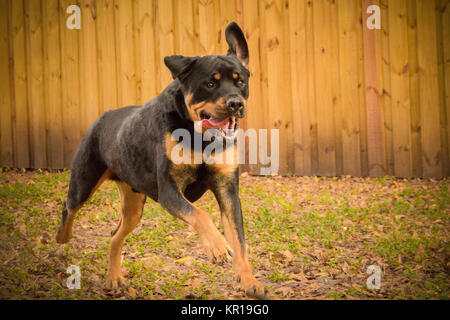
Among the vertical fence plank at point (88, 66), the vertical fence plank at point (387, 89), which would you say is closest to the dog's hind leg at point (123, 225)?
the vertical fence plank at point (88, 66)

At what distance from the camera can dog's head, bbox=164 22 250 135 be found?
3205 mm

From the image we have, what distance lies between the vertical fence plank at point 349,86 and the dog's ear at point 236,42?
4639mm

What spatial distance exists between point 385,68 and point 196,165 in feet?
18.2

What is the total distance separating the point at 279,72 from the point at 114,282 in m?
5.07

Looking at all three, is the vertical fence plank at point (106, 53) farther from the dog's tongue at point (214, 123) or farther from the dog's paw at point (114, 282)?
the dog's tongue at point (214, 123)

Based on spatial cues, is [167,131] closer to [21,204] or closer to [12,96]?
[21,204]

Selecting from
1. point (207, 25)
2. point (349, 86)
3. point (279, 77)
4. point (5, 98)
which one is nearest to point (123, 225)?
point (279, 77)

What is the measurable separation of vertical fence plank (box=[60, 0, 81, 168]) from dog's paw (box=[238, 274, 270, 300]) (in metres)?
6.21

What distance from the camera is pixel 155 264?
4.93m

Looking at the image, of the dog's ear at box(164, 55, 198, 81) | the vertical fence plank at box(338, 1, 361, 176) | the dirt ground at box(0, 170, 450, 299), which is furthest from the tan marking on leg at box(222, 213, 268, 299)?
the vertical fence plank at box(338, 1, 361, 176)

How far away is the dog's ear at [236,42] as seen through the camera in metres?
3.64

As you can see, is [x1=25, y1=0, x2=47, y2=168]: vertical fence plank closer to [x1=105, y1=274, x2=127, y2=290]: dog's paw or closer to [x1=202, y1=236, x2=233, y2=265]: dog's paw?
[x1=105, y1=274, x2=127, y2=290]: dog's paw

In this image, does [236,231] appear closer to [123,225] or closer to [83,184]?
[123,225]

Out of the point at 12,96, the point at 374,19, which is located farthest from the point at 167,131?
the point at 12,96
